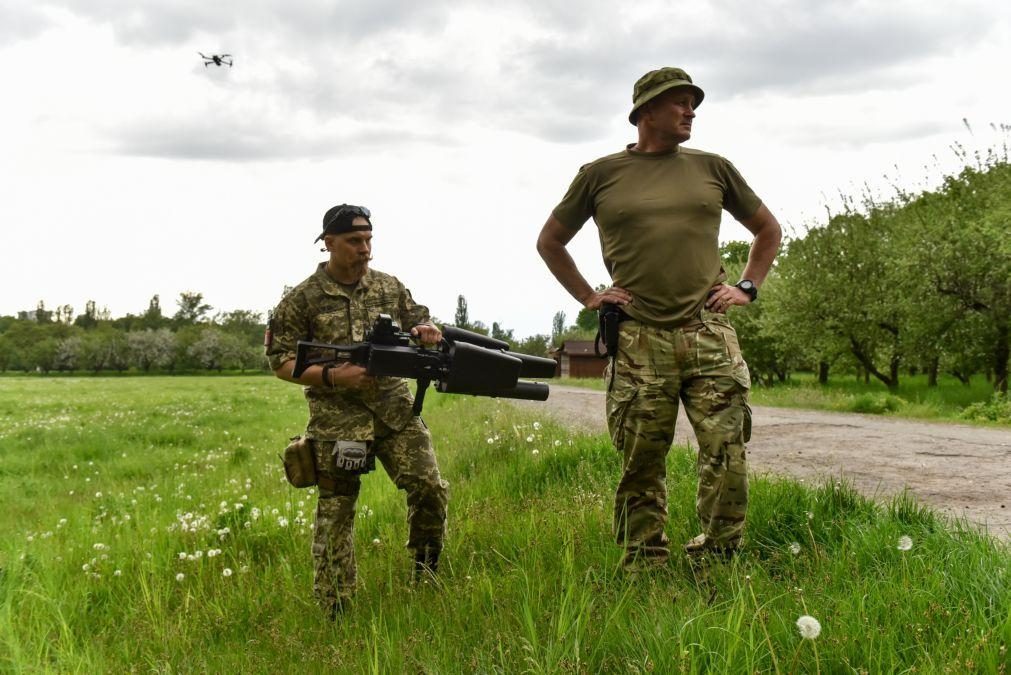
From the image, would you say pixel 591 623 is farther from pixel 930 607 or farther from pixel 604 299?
pixel 604 299

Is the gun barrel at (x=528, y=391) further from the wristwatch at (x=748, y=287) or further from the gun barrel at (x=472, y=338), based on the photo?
the wristwatch at (x=748, y=287)

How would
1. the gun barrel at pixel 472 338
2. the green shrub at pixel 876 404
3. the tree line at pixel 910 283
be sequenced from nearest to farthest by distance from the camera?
the gun barrel at pixel 472 338, the green shrub at pixel 876 404, the tree line at pixel 910 283

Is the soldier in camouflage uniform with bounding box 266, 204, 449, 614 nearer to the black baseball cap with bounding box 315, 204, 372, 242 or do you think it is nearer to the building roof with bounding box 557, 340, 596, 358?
the black baseball cap with bounding box 315, 204, 372, 242

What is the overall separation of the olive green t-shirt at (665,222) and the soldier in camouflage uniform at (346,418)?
4.47ft

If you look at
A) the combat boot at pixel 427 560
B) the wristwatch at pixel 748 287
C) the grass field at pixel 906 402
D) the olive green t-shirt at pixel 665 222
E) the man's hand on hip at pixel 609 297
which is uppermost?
the olive green t-shirt at pixel 665 222

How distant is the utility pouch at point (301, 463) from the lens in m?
4.09

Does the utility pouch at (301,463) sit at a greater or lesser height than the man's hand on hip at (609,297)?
lesser

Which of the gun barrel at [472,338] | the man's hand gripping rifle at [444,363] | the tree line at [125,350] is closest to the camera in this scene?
the man's hand gripping rifle at [444,363]

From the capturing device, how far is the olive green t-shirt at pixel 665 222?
3789 mm

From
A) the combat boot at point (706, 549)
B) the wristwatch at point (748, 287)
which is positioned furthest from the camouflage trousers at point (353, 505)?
the wristwatch at point (748, 287)

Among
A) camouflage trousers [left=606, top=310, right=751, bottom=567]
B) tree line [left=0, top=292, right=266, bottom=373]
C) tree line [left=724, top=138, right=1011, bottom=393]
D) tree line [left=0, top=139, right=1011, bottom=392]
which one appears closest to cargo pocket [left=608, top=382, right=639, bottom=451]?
camouflage trousers [left=606, top=310, right=751, bottom=567]

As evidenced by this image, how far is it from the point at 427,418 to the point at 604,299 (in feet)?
39.7

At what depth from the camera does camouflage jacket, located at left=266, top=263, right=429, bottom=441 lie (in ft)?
13.5

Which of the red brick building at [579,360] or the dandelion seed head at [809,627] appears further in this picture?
the red brick building at [579,360]
